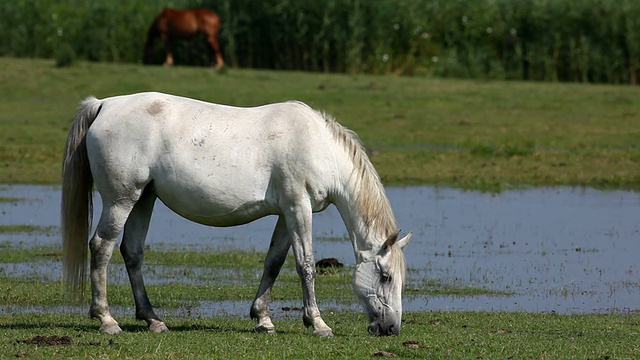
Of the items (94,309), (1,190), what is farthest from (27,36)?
(94,309)

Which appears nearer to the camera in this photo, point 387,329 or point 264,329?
point 387,329

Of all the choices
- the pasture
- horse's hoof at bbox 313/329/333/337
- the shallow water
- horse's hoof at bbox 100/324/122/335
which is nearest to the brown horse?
the pasture

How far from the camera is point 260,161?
30.0 ft

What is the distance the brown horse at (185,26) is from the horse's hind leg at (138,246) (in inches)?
820

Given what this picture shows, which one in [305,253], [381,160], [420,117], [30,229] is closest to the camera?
[305,253]

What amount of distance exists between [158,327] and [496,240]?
644cm

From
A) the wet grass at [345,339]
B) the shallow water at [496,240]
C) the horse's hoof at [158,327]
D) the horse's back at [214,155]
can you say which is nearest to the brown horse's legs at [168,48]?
the shallow water at [496,240]

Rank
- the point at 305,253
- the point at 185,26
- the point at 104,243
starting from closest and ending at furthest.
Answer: the point at 305,253, the point at 104,243, the point at 185,26

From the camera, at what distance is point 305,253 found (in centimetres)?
912

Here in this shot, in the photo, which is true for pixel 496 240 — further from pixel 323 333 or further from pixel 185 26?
pixel 185 26

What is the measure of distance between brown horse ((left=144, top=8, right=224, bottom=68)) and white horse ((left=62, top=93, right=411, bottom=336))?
830 inches

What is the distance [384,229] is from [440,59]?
888 inches

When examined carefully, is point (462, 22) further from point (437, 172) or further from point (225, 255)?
point (225, 255)

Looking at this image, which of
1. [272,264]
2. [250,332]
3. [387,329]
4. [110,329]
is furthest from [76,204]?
[387,329]
